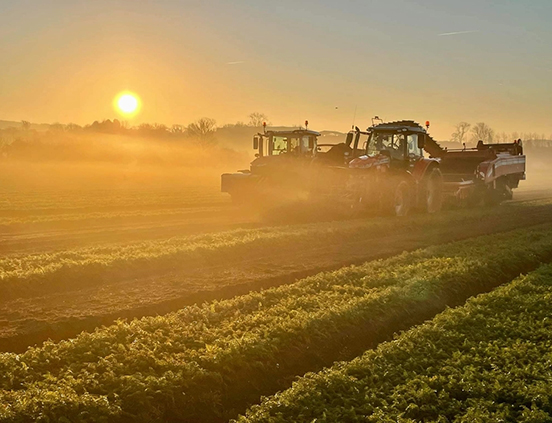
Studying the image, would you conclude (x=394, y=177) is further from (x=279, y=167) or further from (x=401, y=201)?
(x=279, y=167)

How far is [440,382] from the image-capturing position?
19.8 ft

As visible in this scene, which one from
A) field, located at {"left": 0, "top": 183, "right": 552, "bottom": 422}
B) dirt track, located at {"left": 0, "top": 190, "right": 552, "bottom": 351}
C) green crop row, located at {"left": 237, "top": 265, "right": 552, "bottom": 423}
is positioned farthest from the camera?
dirt track, located at {"left": 0, "top": 190, "right": 552, "bottom": 351}

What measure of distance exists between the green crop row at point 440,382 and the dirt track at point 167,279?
3737mm

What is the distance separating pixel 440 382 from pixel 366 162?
45.7 feet

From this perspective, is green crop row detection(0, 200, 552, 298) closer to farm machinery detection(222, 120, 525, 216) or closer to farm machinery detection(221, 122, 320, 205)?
farm machinery detection(222, 120, 525, 216)

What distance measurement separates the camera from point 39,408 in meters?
5.31

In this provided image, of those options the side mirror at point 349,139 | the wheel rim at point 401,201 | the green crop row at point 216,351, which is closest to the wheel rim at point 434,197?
the wheel rim at point 401,201

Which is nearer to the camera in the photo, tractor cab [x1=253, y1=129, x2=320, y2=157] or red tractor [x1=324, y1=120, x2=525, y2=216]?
red tractor [x1=324, y1=120, x2=525, y2=216]

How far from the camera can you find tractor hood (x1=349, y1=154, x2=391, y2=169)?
63.4ft

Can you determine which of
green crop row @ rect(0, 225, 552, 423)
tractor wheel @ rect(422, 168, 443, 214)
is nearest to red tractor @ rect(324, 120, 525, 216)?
tractor wheel @ rect(422, 168, 443, 214)

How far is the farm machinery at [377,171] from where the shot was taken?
19.9 m

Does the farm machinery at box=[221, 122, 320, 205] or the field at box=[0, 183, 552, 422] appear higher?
the farm machinery at box=[221, 122, 320, 205]

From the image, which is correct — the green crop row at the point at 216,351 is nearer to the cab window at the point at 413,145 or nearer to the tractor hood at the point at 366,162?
the tractor hood at the point at 366,162

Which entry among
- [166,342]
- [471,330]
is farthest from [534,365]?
[166,342]
